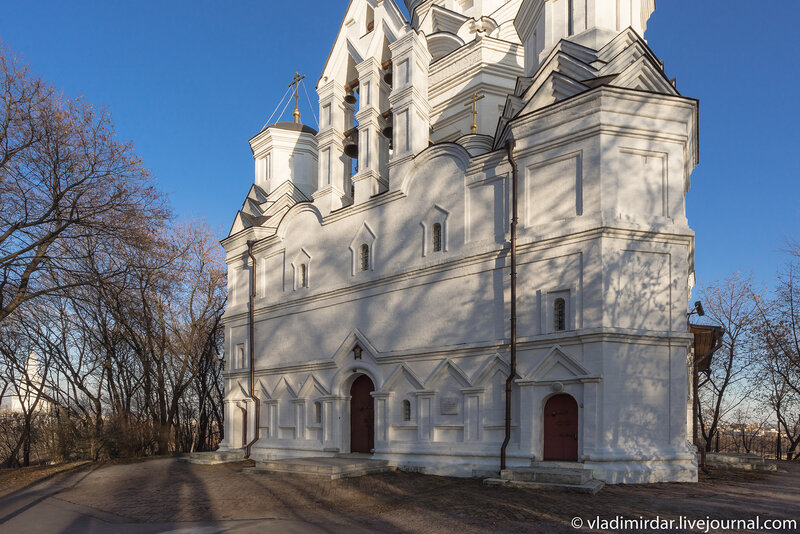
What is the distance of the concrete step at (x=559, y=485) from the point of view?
37.5 ft

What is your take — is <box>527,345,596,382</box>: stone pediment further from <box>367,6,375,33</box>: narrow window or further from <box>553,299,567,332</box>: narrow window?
<box>367,6,375,33</box>: narrow window

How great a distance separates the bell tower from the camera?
637 inches

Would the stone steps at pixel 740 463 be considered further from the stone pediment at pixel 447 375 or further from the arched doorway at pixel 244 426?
the arched doorway at pixel 244 426

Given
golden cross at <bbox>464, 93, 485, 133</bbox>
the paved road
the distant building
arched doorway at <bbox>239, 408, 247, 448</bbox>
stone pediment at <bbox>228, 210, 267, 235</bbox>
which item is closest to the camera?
the paved road

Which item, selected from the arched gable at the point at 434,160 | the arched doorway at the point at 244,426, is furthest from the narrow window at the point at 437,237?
the arched doorway at the point at 244,426

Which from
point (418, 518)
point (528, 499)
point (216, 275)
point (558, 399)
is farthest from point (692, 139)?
point (216, 275)

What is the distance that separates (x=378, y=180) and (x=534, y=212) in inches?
231

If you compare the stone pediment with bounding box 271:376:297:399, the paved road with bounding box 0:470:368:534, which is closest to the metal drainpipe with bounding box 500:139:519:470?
the paved road with bounding box 0:470:368:534

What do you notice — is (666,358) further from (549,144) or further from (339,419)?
(339,419)

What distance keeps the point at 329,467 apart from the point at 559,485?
18.5 feet

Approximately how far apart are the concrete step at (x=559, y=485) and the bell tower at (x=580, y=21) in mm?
10741

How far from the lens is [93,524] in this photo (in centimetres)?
1052

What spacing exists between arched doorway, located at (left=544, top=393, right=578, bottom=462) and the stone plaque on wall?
7.95 feet

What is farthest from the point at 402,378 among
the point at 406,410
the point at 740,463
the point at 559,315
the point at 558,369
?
the point at 740,463
